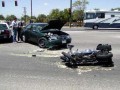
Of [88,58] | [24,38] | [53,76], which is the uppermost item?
[24,38]

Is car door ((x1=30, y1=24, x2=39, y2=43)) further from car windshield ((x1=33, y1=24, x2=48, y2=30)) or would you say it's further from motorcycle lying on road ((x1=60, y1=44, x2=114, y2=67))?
motorcycle lying on road ((x1=60, y1=44, x2=114, y2=67))

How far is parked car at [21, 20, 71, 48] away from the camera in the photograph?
650 inches

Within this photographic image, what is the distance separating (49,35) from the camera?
55.8 feet

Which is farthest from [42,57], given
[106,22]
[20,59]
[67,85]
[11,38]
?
[106,22]

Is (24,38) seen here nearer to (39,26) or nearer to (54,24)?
(39,26)

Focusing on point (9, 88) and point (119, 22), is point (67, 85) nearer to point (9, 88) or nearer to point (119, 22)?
point (9, 88)

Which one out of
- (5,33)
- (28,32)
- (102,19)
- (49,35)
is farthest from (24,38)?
(102,19)

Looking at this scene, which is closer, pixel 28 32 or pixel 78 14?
pixel 28 32

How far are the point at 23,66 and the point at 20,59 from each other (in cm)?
183

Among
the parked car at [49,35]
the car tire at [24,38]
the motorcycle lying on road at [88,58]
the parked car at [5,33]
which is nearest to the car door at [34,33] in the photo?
the parked car at [49,35]

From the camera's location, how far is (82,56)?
11.1 metres

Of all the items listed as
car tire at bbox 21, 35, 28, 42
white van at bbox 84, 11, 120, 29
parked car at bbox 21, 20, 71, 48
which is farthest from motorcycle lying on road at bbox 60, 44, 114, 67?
white van at bbox 84, 11, 120, 29

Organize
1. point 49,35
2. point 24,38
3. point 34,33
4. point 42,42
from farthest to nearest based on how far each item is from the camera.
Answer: point 24,38, point 34,33, point 42,42, point 49,35

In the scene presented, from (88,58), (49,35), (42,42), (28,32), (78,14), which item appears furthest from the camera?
(78,14)
